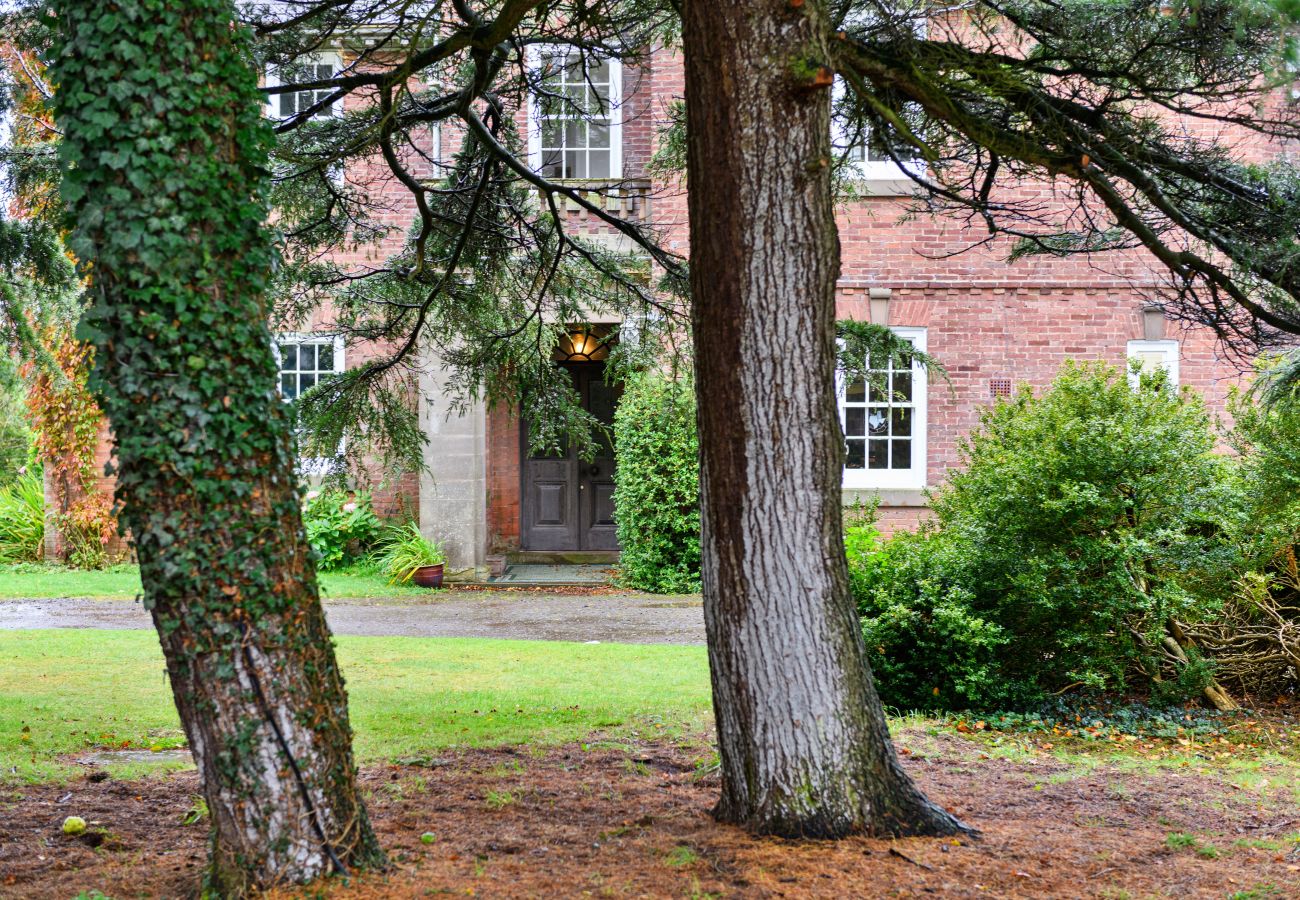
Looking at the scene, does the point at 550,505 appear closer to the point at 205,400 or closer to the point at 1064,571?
the point at 1064,571

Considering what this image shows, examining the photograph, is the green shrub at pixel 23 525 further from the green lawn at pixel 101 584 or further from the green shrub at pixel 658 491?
the green shrub at pixel 658 491

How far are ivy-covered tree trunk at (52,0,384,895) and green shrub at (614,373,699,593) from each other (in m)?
9.79

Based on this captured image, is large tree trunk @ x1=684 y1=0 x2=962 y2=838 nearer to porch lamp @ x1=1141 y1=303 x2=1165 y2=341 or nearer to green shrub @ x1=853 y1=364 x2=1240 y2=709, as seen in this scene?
green shrub @ x1=853 y1=364 x2=1240 y2=709

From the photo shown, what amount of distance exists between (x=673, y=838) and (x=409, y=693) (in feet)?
13.1

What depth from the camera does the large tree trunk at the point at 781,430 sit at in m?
4.36

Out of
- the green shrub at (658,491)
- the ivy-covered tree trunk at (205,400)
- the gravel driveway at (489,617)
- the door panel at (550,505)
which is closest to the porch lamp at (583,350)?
the door panel at (550,505)

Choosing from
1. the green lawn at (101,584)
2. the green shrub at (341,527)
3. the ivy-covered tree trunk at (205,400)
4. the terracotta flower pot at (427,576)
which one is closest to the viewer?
the ivy-covered tree trunk at (205,400)

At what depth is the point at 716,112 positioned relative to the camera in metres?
4.45

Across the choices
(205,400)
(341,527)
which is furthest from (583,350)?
(205,400)

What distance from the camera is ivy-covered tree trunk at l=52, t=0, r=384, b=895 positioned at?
3.50m

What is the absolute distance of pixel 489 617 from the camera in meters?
12.2

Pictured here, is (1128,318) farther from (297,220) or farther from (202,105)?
(202,105)

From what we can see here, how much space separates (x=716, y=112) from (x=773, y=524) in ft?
5.30

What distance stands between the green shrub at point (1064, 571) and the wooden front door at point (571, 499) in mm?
9401
